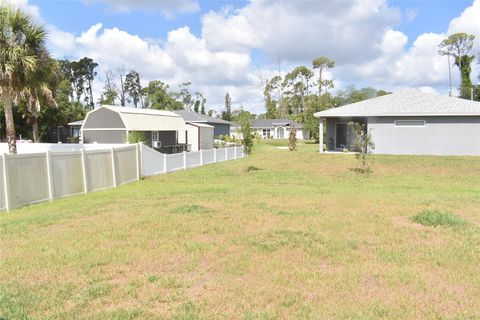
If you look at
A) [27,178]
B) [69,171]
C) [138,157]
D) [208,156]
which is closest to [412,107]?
[208,156]

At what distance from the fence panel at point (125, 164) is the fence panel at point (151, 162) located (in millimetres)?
638

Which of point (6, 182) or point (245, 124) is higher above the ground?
point (245, 124)

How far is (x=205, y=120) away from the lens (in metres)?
43.5

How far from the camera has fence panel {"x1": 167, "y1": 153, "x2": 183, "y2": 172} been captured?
63.4 ft

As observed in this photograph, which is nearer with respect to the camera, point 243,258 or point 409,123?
point 243,258

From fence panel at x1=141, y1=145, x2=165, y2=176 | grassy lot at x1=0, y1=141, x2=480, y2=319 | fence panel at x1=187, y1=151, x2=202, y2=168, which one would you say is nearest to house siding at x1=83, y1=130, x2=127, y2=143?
fence panel at x1=187, y1=151, x2=202, y2=168

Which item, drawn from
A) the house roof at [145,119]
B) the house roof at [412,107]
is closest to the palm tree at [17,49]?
the house roof at [145,119]

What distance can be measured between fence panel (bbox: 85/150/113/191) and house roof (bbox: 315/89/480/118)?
57.6 feet

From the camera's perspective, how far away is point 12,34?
14.8 m

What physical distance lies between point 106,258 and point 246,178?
1177 cm

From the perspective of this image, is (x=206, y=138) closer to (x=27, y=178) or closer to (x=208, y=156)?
(x=208, y=156)

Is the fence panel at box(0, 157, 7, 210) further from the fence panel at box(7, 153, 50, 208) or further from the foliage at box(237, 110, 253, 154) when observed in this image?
the foliage at box(237, 110, 253, 154)

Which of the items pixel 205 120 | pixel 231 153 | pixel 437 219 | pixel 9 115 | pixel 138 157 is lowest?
pixel 437 219

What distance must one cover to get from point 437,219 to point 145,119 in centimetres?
2488
